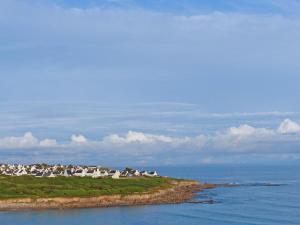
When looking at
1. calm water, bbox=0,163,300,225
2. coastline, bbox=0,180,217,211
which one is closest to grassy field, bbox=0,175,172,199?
coastline, bbox=0,180,217,211

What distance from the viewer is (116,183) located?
127812mm

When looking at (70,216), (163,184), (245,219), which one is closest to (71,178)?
(163,184)

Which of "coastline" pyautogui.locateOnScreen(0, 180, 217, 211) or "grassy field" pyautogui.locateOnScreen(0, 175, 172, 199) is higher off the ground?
"grassy field" pyautogui.locateOnScreen(0, 175, 172, 199)

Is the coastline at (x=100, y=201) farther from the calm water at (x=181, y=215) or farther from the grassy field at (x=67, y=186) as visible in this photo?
the calm water at (x=181, y=215)

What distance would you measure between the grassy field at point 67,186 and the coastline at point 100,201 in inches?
74.3

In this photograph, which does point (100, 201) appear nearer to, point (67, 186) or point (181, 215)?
point (67, 186)

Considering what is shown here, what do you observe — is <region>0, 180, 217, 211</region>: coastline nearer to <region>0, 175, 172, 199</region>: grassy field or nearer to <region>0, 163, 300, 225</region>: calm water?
<region>0, 175, 172, 199</region>: grassy field

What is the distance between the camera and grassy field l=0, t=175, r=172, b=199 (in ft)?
336

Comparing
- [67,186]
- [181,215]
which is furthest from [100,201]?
[181,215]

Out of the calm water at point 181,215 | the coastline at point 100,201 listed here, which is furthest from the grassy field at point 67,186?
the calm water at point 181,215

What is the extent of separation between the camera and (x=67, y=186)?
372 feet

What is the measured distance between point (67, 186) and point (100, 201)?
1268cm

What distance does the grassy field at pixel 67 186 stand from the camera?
102 m

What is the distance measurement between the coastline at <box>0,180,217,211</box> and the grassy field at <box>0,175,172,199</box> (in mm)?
1888
